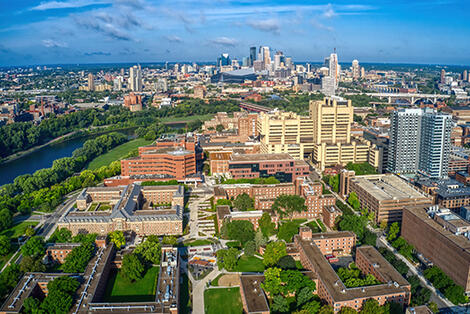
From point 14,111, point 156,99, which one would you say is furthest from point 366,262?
point 156,99

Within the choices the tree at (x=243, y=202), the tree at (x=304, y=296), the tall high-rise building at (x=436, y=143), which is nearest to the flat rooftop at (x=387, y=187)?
the tall high-rise building at (x=436, y=143)

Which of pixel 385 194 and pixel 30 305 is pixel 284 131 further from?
pixel 30 305

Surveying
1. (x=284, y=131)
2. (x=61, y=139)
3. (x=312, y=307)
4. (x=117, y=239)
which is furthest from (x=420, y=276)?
(x=61, y=139)

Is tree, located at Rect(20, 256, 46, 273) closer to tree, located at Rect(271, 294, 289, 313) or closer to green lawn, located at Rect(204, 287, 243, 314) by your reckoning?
green lawn, located at Rect(204, 287, 243, 314)

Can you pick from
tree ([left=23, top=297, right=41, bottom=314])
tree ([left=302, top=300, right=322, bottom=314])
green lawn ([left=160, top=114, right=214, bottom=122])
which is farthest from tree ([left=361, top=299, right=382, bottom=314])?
green lawn ([left=160, top=114, right=214, bottom=122])

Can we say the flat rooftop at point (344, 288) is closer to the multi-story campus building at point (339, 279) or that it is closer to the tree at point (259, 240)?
the multi-story campus building at point (339, 279)

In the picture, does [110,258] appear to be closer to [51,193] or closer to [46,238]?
[46,238]
